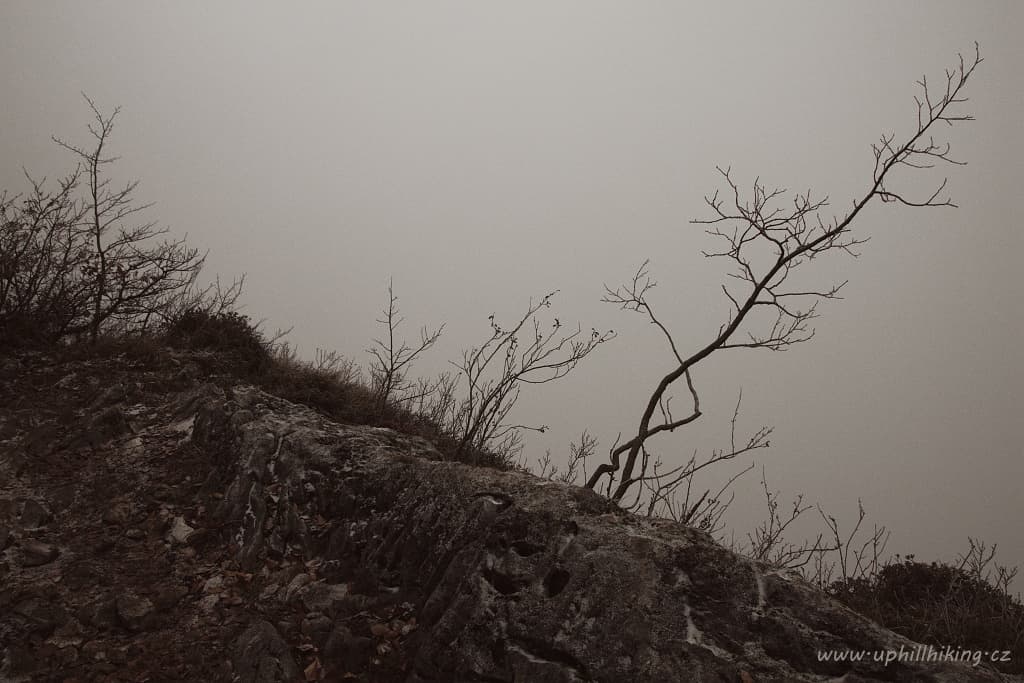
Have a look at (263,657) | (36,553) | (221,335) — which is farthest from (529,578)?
(221,335)

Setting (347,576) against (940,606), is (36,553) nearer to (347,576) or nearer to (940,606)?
(347,576)

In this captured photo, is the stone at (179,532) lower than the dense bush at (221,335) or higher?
lower

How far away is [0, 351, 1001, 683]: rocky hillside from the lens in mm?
2805

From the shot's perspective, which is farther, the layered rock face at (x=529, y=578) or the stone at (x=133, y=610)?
the stone at (x=133, y=610)

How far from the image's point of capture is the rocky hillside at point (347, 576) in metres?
2.80

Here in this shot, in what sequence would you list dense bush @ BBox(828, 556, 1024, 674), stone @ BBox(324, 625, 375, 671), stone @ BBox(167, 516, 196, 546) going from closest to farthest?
stone @ BBox(324, 625, 375, 671)
stone @ BBox(167, 516, 196, 546)
dense bush @ BBox(828, 556, 1024, 674)

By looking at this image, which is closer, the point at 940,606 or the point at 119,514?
the point at 119,514

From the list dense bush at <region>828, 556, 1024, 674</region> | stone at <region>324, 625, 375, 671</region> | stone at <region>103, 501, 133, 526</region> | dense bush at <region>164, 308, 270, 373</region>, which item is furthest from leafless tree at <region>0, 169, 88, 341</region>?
dense bush at <region>828, 556, 1024, 674</region>

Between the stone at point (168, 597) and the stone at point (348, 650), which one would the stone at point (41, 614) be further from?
the stone at point (348, 650)

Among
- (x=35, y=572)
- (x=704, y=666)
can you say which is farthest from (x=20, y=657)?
(x=704, y=666)

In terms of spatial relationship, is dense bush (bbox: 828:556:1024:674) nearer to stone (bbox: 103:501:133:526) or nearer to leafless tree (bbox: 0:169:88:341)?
stone (bbox: 103:501:133:526)

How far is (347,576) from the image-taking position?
3.91m

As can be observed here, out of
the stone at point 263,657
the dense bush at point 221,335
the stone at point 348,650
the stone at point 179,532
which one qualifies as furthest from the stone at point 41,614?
the dense bush at point 221,335

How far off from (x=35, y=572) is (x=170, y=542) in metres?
0.85
